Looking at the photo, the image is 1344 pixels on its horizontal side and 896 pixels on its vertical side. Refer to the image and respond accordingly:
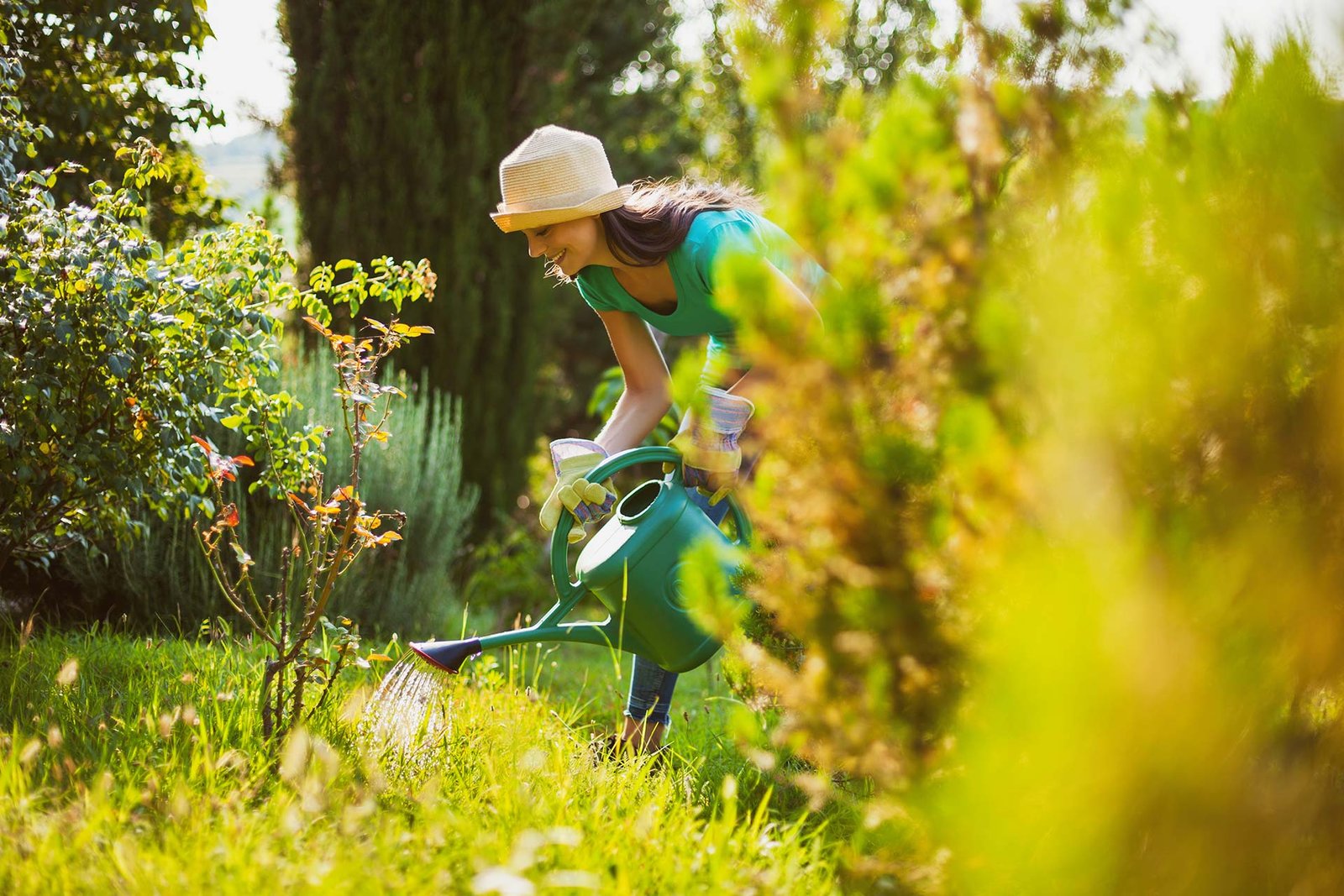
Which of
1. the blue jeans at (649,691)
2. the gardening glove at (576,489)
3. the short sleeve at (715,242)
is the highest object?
the short sleeve at (715,242)

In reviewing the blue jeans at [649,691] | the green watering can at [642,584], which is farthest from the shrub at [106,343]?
the blue jeans at [649,691]

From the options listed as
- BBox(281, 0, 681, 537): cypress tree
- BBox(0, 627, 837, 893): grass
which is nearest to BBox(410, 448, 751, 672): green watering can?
BBox(0, 627, 837, 893): grass

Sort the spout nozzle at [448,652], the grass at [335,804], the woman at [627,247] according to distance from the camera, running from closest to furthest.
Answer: the grass at [335,804], the spout nozzle at [448,652], the woman at [627,247]

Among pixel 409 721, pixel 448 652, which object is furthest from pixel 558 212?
pixel 409 721

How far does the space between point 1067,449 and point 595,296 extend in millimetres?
1665

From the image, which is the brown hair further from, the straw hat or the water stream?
the water stream

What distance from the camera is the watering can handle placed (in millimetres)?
2076

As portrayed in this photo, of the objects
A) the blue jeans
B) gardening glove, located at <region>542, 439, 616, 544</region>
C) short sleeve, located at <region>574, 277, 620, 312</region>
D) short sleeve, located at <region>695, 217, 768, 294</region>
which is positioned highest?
short sleeve, located at <region>695, 217, 768, 294</region>

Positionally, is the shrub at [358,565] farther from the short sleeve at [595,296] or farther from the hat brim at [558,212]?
the hat brim at [558,212]

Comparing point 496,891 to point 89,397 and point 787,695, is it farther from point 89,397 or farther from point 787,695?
point 89,397

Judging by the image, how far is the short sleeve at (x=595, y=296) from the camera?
8.63 ft

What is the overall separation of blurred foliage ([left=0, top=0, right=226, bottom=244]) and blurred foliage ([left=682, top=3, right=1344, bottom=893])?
6.88ft

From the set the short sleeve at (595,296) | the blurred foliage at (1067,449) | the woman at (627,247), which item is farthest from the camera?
the short sleeve at (595,296)

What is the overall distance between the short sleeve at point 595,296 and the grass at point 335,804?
96 cm
